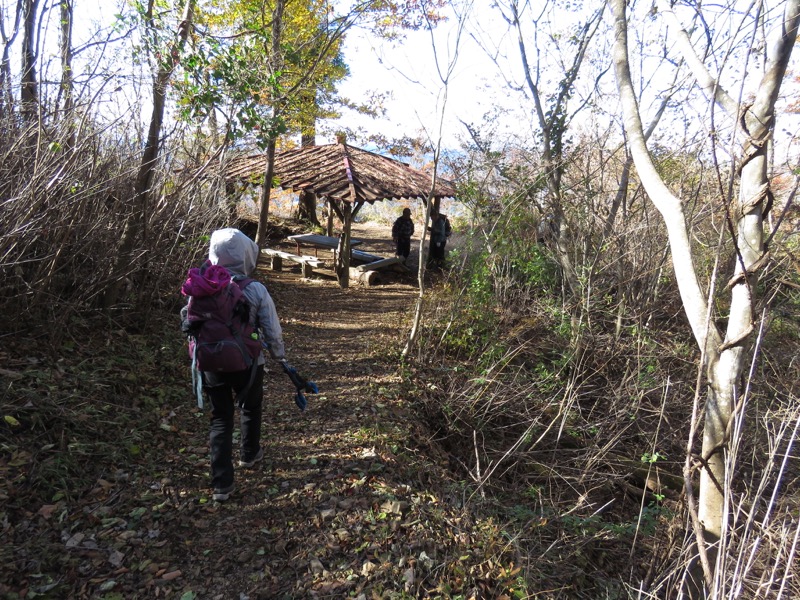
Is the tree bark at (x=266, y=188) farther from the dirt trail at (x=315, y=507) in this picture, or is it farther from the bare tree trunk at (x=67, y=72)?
the dirt trail at (x=315, y=507)

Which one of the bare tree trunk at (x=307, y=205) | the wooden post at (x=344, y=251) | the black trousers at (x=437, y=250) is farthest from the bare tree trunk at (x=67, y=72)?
the bare tree trunk at (x=307, y=205)

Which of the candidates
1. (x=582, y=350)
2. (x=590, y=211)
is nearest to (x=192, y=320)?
(x=582, y=350)

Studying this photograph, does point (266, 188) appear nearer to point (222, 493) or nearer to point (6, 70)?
point (6, 70)

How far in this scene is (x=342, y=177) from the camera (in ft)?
34.6

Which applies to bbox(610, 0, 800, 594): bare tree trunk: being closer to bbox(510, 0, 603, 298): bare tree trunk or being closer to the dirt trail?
the dirt trail

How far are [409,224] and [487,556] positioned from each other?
33.9ft

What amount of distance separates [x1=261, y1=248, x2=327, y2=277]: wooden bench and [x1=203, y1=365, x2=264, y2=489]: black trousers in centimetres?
813

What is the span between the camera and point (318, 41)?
331 inches

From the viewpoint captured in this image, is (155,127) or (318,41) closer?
(155,127)

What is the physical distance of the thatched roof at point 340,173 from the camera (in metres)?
10.3

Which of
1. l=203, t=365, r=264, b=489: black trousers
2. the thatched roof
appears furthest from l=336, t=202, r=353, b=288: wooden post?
l=203, t=365, r=264, b=489: black trousers

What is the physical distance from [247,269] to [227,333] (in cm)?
50

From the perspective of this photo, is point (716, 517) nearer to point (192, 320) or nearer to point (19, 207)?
point (192, 320)

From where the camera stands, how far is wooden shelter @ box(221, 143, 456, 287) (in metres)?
10.3
